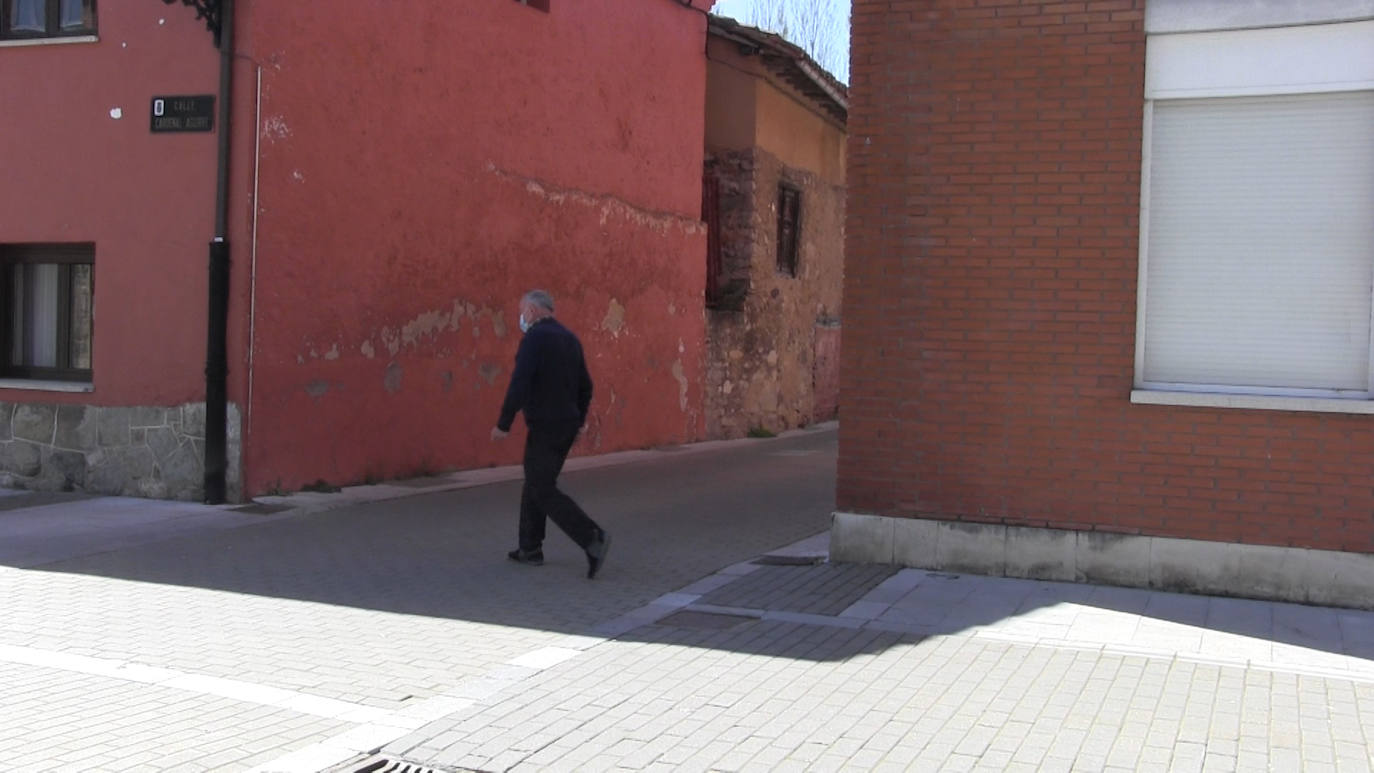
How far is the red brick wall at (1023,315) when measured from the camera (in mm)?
7660

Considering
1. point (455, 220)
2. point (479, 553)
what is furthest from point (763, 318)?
point (479, 553)

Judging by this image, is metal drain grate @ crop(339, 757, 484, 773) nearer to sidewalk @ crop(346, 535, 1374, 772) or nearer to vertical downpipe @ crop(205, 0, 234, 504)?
sidewalk @ crop(346, 535, 1374, 772)

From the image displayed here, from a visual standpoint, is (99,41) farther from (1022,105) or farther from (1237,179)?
(1237,179)

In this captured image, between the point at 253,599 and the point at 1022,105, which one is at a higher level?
the point at 1022,105

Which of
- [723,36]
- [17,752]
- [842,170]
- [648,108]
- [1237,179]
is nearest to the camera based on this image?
[17,752]

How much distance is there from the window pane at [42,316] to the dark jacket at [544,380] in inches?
234

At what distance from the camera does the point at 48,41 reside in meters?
11.5

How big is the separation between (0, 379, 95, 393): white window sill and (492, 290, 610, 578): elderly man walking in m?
5.15

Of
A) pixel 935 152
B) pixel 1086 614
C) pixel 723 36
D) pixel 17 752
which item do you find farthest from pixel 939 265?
pixel 723 36

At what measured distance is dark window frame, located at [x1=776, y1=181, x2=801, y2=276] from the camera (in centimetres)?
2084

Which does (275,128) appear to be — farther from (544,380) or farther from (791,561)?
(791,561)

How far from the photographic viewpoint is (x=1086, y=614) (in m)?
7.30

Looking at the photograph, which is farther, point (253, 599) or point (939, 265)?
point (939, 265)

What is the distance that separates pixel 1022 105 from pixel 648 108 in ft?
32.2
